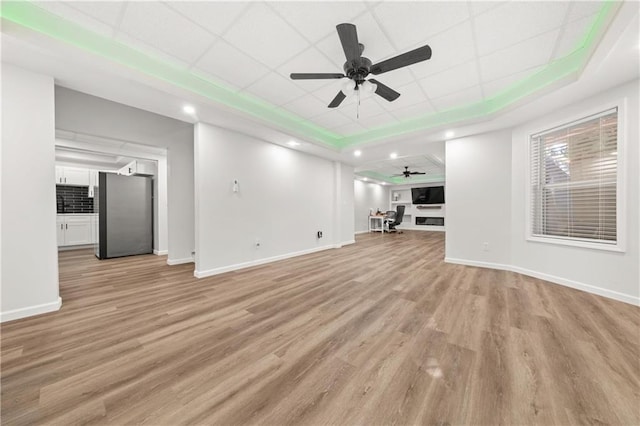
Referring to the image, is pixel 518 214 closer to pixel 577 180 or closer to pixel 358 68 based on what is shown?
pixel 577 180

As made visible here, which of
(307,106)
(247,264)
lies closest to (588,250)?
(307,106)

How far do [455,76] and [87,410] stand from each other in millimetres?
4473

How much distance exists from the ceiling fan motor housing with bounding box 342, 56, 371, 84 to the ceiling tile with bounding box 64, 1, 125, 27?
2.03m

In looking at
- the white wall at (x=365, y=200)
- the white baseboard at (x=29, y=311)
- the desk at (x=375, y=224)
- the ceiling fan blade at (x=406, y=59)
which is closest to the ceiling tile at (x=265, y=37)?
the ceiling fan blade at (x=406, y=59)

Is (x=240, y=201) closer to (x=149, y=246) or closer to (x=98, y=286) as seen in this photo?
(x=98, y=286)

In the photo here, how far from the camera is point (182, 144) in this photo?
4578mm

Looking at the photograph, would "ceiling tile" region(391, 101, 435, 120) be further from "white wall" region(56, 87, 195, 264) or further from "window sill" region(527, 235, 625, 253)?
"white wall" region(56, 87, 195, 264)

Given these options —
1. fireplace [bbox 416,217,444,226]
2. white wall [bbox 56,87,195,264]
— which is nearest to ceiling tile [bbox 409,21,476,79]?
white wall [bbox 56,87,195,264]

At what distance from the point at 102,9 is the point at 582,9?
4.17 meters

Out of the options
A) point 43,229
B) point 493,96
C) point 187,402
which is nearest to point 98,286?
point 43,229

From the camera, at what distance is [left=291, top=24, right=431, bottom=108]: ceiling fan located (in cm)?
189

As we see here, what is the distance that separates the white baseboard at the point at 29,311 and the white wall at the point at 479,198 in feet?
Result: 19.5

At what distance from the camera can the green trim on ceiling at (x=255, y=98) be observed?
1.96m

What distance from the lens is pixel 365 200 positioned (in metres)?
11.1
